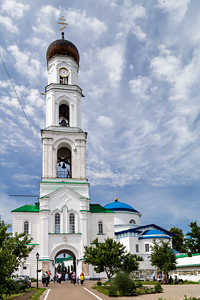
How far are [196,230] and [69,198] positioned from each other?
21324 millimetres

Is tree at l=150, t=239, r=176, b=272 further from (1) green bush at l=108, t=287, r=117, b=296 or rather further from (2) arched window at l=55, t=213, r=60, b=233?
(1) green bush at l=108, t=287, r=117, b=296

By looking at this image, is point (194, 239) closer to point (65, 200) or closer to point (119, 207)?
point (65, 200)

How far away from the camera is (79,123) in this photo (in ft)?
140

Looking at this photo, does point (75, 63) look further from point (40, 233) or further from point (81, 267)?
point (81, 267)

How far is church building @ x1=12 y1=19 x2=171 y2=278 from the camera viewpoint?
36.0m

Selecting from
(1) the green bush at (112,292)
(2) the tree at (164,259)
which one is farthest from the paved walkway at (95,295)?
(2) the tree at (164,259)

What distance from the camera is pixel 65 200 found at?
→ 124ft

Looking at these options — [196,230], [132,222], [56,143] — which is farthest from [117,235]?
[196,230]

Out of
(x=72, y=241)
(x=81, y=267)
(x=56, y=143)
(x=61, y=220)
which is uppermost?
(x=56, y=143)

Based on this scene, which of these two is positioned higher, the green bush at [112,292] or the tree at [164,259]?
the tree at [164,259]

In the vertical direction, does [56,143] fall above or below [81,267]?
above

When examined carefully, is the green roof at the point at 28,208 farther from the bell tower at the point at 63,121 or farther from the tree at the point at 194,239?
the tree at the point at 194,239

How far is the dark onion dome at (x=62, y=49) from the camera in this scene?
146ft

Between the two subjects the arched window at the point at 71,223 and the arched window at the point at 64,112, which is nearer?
the arched window at the point at 71,223
